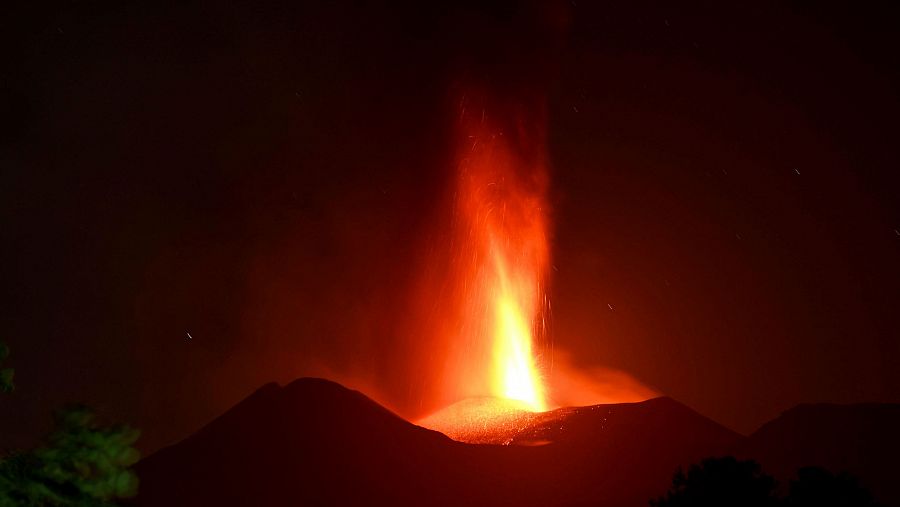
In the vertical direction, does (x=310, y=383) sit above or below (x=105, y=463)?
above

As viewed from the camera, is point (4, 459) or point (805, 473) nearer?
point (4, 459)

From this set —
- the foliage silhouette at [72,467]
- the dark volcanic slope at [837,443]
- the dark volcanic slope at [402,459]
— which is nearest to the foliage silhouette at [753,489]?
the foliage silhouette at [72,467]

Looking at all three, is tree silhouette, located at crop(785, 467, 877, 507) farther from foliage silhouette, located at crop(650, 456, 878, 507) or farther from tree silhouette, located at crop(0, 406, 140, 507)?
tree silhouette, located at crop(0, 406, 140, 507)

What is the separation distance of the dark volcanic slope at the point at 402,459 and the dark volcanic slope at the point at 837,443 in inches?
142

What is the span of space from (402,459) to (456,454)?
413cm

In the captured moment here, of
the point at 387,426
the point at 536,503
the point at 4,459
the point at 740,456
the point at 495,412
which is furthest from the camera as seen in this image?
the point at 495,412

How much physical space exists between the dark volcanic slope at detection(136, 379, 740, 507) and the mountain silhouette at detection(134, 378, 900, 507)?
4.7 inches

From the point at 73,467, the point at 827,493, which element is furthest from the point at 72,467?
the point at 827,493

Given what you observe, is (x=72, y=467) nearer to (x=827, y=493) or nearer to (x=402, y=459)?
(x=827, y=493)

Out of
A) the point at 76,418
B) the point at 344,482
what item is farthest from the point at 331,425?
the point at 76,418

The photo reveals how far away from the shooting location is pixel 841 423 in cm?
7581

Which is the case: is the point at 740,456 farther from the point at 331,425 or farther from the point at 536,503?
the point at 331,425

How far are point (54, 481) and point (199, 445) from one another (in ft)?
196

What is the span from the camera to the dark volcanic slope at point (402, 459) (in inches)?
2346
